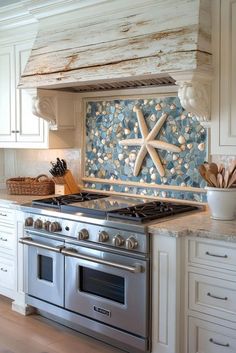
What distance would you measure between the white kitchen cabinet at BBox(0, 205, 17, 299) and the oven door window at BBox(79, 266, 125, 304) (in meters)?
0.79

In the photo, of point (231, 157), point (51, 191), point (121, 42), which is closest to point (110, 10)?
point (121, 42)

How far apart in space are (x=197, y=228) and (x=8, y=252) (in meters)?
1.79

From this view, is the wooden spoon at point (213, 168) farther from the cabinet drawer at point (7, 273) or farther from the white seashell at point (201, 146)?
the cabinet drawer at point (7, 273)

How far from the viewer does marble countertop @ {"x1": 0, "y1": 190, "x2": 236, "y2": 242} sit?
2.65 meters

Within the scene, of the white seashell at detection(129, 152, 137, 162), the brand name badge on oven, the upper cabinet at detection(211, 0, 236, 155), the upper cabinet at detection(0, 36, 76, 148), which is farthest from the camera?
the upper cabinet at detection(0, 36, 76, 148)

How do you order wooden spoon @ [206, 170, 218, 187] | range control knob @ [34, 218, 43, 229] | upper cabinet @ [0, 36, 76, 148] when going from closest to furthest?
1. wooden spoon @ [206, 170, 218, 187]
2. range control knob @ [34, 218, 43, 229]
3. upper cabinet @ [0, 36, 76, 148]

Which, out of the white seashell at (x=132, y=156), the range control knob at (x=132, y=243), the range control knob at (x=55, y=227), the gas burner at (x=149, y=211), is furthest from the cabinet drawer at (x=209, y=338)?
the white seashell at (x=132, y=156)

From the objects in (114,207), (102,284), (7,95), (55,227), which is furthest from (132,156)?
(7,95)

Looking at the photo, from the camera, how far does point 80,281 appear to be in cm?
331

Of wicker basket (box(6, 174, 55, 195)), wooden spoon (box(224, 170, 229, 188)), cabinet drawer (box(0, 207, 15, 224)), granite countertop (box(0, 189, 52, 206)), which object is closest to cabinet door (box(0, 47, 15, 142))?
wicker basket (box(6, 174, 55, 195))

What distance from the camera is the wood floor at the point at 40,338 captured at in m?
3.21

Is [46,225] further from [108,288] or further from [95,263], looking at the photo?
[108,288]

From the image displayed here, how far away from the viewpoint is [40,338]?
11.1 feet

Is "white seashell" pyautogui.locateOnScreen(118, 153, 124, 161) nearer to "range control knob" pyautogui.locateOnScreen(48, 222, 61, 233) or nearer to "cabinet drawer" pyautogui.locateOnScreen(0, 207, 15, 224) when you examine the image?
"range control knob" pyautogui.locateOnScreen(48, 222, 61, 233)
